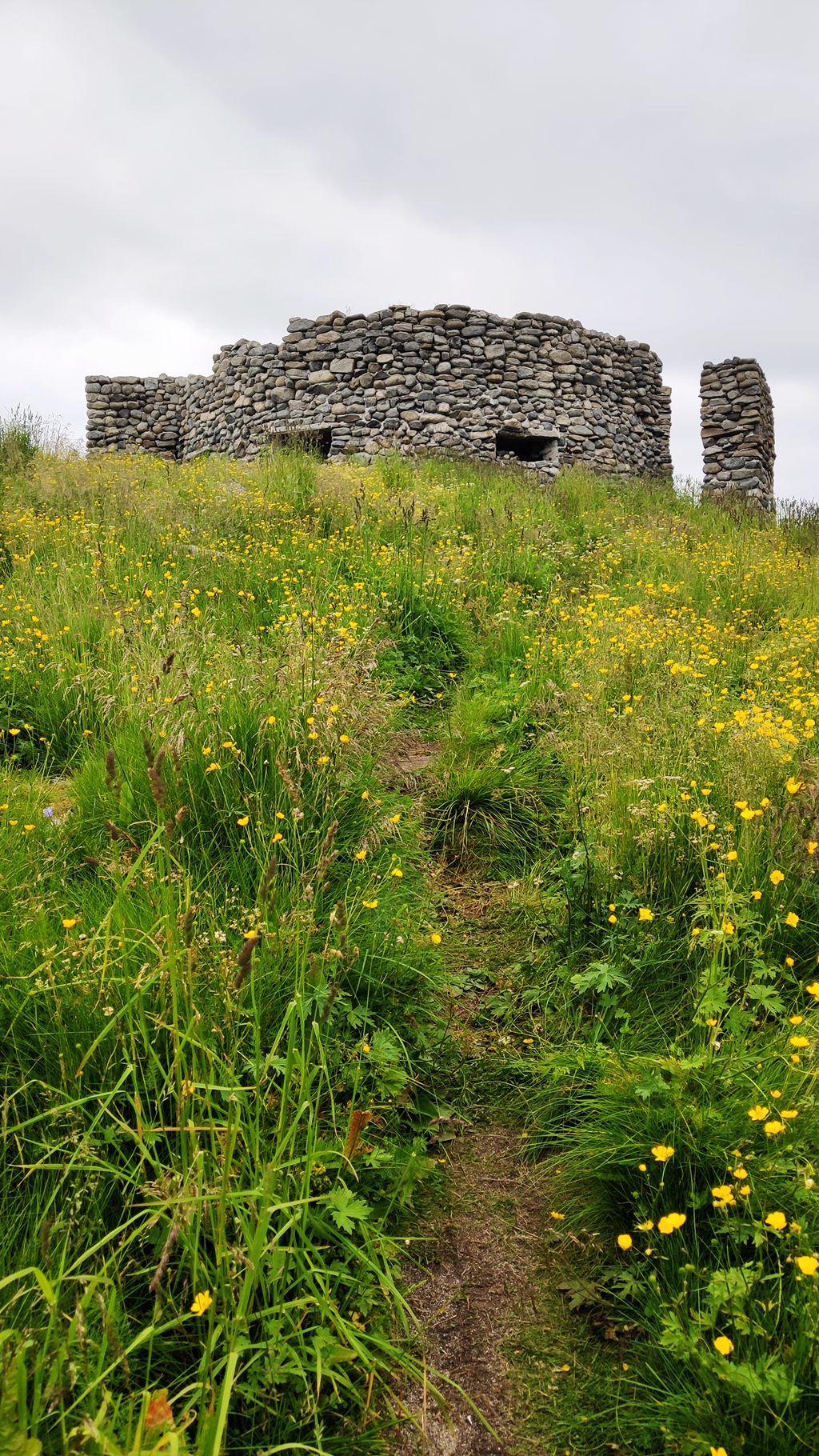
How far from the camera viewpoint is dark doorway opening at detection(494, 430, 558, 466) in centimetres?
1405

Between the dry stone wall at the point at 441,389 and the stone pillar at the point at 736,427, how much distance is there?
1.25 m

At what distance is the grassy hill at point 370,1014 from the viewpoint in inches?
64.8

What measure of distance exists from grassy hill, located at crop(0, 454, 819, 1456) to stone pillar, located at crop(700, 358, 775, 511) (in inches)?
421

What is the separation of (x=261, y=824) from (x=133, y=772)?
772 mm

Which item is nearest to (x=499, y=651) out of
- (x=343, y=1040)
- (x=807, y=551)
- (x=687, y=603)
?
(x=687, y=603)

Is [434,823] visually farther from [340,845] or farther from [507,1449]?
[507,1449]

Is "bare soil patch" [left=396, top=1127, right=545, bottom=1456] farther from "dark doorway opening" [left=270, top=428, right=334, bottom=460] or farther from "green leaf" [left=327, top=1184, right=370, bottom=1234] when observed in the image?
"dark doorway opening" [left=270, top=428, right=334, bottom=460]

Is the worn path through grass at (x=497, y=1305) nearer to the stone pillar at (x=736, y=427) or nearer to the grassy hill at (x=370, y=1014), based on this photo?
the grassy hill at (x=370, y=1014)

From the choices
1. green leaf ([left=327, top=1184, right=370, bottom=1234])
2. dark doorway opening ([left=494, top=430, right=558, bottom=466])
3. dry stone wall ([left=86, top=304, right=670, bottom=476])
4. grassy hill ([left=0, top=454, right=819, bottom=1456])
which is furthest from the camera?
dark doorway opening ([left=494, top=430, right=558, bottom=466])

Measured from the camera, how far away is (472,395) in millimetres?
13797

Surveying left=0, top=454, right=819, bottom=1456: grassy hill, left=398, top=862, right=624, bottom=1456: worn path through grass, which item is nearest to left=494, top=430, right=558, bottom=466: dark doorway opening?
left=0, top=454, right=819, bottom=1456: grassy hill

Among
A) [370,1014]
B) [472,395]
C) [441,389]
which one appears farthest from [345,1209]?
[472,395]

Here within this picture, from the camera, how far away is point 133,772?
335 cm

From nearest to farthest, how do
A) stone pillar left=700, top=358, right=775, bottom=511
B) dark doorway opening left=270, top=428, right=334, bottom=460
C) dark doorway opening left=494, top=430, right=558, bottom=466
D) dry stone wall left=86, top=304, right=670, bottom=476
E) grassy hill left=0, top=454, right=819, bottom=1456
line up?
grassy hill left=0, top=454, right=819, bottom=1456
dry stone wall left=86, top=304, right=670, bottom=476
dark doorway opening left=270, top=428, right=334, bottom=460
dark doorway opening left=494, top=430, right=558, bottom=466
stone pillar left=700, top=358, right=775, bottom=511
